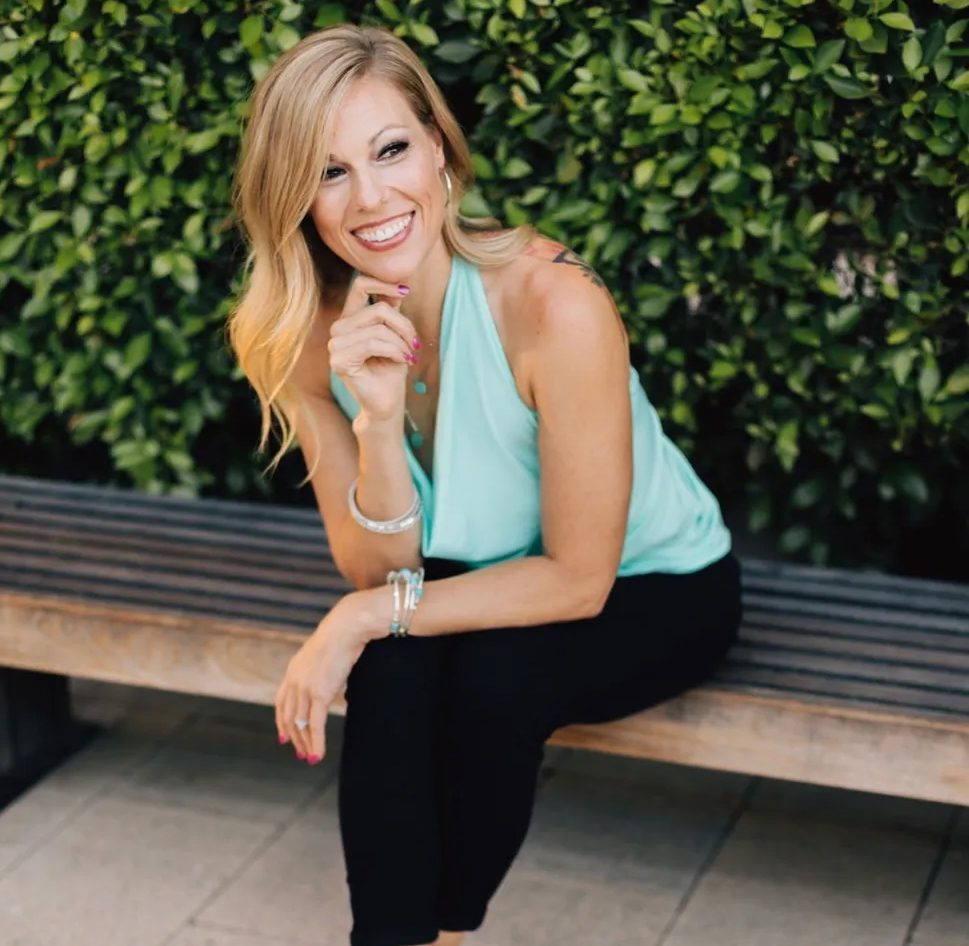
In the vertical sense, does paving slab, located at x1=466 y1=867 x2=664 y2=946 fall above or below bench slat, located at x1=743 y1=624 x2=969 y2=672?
below

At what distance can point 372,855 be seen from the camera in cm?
227

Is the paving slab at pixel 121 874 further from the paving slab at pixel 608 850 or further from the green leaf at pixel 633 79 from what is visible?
the green leaf at pixel 633 79

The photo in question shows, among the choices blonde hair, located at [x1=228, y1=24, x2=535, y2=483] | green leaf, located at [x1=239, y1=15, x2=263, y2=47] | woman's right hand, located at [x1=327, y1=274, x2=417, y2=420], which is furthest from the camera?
green leaf, located at [x1=239, y1=15, x2=263, y2=47]

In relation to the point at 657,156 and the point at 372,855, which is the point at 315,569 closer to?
the point at 372,855

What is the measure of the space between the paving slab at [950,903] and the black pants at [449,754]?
72cm

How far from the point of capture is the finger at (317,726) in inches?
92.7

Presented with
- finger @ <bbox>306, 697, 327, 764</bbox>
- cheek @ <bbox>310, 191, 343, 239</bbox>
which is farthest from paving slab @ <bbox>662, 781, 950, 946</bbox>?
cheek @ <bbox>310, 191, 343, 239</bbox>

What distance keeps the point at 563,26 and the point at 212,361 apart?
114 centimetres

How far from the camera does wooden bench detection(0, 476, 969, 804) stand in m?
2.41

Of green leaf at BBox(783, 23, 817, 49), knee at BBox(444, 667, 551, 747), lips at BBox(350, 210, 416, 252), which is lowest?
knee at BBox(444, 667, 551, 747)

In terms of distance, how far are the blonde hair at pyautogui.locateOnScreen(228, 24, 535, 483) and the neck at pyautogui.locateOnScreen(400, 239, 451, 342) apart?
0.10 ft

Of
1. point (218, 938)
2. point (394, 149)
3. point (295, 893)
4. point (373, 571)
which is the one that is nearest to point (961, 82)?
point (394, 149)

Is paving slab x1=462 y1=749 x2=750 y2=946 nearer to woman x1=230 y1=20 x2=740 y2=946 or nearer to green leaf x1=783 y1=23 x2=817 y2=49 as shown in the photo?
woman x1=230 y1=20 x2=740 y2=946

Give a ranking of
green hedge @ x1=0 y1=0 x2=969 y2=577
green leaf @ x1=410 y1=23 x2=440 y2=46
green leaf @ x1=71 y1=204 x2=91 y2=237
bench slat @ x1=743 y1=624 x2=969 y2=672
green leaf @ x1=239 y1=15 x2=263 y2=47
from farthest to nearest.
A: green leaf @ x1=71 y1=204 x2=91 y2=237
green leaf @ x1=239 y1=15 x2=263 y2=47
green leaf @ x1=410 y1=23 x2=440 y2=46
green hedge @ x1=0 y1=0 x2=969 y2=577
bench slat @ x1=743 y1=624 x2=969 y2=672
